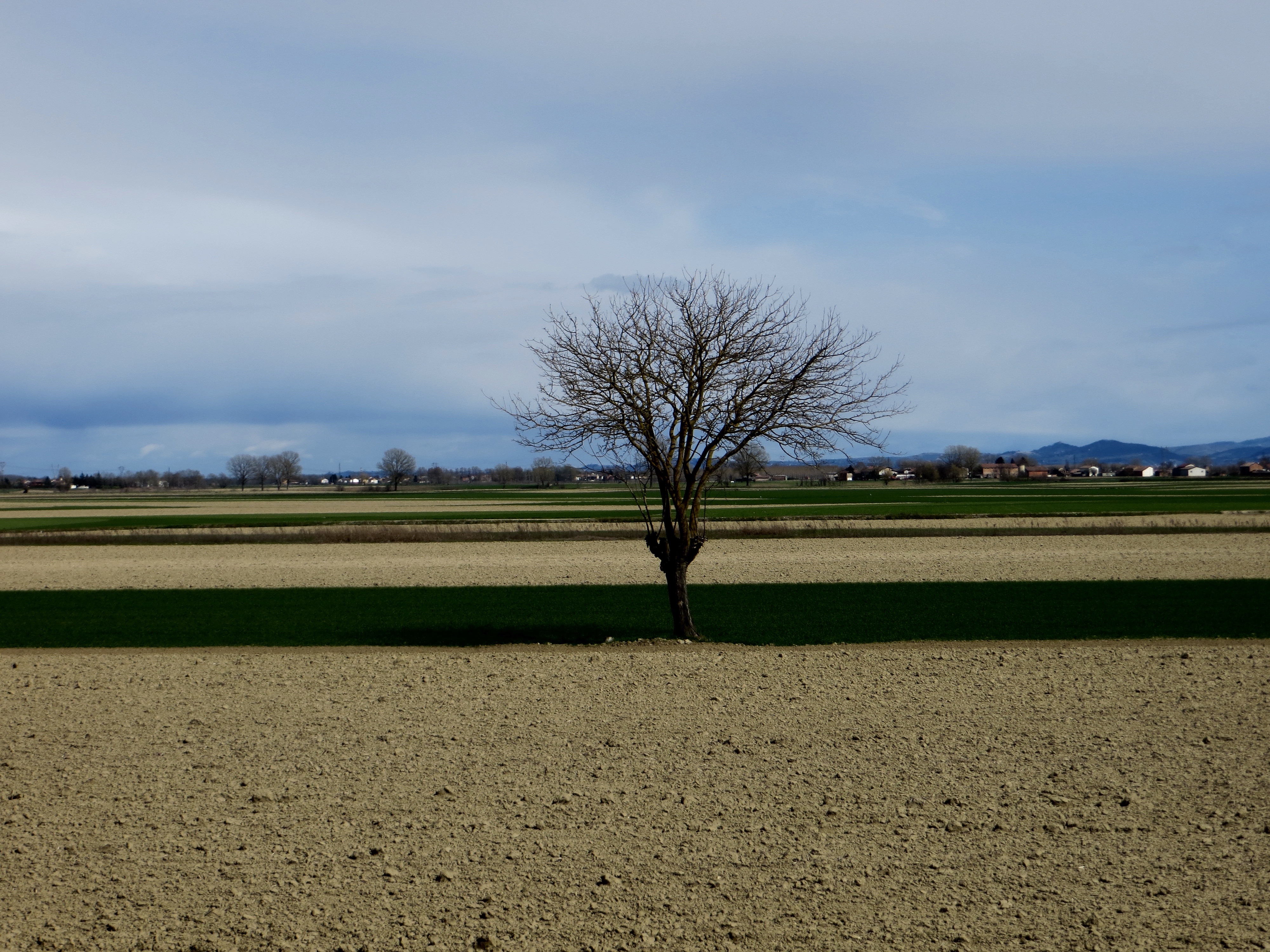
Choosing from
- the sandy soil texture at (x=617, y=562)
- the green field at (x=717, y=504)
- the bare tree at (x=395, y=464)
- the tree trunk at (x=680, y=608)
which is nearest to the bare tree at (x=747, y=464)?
the tree trunk at (x=680, y=608)

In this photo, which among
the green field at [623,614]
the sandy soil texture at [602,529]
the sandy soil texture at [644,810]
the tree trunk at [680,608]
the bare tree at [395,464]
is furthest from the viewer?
the bare tree at [395,464]

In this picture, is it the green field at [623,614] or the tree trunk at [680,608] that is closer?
the tree trunk at [680,608]

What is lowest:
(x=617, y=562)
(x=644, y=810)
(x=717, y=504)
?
(x=644, y=810)

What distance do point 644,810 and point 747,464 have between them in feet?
36.2

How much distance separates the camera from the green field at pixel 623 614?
18.1 meters

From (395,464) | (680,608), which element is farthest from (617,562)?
(395,464)

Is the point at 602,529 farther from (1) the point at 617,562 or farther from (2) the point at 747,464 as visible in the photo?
(2) the point at 747,464

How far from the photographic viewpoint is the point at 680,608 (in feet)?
57.2

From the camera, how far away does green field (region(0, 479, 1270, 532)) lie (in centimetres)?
6056

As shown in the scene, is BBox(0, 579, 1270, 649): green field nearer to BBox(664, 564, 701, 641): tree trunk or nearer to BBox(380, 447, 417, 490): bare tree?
BBox(664, 564, 701, 641): tree trunk

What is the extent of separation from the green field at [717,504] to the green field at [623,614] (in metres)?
31.6

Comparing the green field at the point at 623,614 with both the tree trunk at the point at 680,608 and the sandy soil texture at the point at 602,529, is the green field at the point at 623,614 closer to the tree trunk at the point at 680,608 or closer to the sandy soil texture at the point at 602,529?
the tree trunk at the point at 680,608

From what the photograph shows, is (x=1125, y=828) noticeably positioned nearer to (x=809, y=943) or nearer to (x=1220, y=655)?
(x=809, y=943)

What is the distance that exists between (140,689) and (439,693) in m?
4.27
